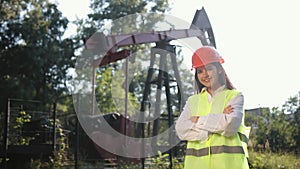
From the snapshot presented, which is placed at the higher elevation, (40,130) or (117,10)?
(117,10)

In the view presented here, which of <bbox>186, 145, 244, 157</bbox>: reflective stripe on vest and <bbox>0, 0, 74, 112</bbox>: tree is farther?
<bbox>0, 0, 74, 112</bbox>: tree

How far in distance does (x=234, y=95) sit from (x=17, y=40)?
18687mm

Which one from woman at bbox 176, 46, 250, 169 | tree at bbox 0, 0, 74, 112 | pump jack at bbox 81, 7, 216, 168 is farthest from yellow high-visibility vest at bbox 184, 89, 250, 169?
tree at bbox 0, 0, 74, 112

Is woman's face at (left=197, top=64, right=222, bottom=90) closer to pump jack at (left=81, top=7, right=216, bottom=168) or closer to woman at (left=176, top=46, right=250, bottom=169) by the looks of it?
woman at (left=176, top=46, right=250, bottom=169)

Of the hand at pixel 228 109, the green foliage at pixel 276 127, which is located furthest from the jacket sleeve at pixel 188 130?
the green foliage at pixel 276 127

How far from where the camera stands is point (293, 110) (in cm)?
782

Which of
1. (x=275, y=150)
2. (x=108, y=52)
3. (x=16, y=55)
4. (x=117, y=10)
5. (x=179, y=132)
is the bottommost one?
(x=275, y=150)

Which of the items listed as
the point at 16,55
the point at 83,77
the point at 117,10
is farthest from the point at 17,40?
the point at 117,10

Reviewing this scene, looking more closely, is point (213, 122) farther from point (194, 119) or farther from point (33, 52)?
point (33, 52)

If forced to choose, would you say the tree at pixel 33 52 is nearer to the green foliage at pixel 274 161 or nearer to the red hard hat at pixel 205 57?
the green foliage at pixel 274 161

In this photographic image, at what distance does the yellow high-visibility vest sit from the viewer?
1.86m

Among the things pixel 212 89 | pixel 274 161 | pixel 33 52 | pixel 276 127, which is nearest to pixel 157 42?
pixel 276 127

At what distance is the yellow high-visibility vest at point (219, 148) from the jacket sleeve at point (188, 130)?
22 mm

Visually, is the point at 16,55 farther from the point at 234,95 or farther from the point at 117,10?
the point at 234,95
